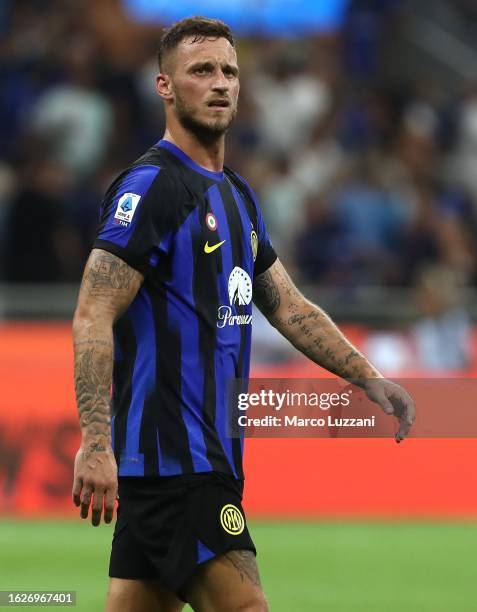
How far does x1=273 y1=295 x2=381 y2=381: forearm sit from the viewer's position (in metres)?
5.33

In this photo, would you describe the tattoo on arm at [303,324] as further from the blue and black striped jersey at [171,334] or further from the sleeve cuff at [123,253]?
the sleeve cuff at [123,253]

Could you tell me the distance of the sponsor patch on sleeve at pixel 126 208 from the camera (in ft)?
15.4

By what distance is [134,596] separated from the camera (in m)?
4.83

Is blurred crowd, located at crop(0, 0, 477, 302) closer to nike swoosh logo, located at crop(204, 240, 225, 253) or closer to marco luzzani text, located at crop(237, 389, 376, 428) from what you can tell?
marco luzzani text, located at crop(237, 389, 376, 428)

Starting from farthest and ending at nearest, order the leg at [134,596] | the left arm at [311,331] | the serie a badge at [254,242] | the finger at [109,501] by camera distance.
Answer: the left arm at [311,331]
the serie a badge at [254,242]
the leg at [134,596]
the finger at [109,501]

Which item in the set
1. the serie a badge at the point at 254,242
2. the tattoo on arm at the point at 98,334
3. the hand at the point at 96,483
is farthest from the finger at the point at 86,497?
the serie a badge at the point at 254,242

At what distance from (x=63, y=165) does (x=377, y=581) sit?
6.42 meters

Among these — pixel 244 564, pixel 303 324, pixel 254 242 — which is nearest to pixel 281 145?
pixel 303 324

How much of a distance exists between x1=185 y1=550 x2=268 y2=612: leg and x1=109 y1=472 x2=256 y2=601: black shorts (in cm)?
3

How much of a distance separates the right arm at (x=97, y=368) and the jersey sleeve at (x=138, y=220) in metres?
0.04

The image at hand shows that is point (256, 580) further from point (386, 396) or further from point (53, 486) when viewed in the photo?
point (53, 486)

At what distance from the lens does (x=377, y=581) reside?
9.21 metres

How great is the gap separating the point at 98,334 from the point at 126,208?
417 mm

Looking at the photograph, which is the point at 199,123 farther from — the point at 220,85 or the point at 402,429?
the point at 402,429
